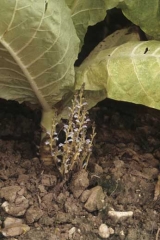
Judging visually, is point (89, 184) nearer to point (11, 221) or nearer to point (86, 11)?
point (11, 221)

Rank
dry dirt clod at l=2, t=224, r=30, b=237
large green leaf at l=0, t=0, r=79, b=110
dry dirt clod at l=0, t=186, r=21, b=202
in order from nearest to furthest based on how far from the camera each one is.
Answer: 1. large green leaf at l=0, t=0, r=79, b=110
2. dry dirt clod at l=2, t=224, r=30, b=237
3. dry dirt clod at l=0, t=186, r=21, b=202

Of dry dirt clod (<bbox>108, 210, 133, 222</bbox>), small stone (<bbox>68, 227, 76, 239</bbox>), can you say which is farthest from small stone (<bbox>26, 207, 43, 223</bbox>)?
dry dirt clod (<bbox>108, 210, 133, 222</bbox>)

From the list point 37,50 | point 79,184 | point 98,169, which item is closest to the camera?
point 37,50

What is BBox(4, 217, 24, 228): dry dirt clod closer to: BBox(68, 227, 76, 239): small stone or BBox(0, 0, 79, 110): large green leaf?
BBox(68, 227, 76, 239): small stone

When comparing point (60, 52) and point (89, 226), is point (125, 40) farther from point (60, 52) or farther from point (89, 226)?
point (89, 226)

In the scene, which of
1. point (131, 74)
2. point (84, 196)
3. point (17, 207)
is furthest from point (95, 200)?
point (131, 74)

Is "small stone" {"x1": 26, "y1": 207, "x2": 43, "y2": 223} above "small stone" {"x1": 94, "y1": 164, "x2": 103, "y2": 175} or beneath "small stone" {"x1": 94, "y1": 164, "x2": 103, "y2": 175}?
beneath

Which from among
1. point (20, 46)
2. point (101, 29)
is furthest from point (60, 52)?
point (101, 29)
